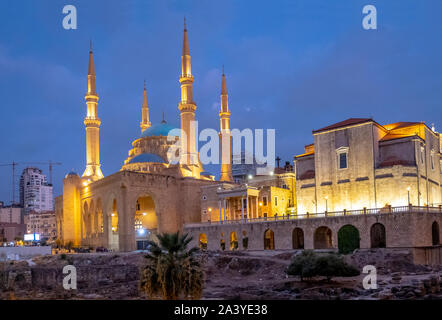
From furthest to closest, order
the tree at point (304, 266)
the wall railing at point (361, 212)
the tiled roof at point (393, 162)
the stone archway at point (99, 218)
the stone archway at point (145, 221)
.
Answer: the stone archway at point (145, 221), the stone archway at point (99, 218), the tiled roof at point (393, 162), the wall railing at point (361, 212), the tree at point (304, 266)

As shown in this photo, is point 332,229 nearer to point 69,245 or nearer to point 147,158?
point 147,158

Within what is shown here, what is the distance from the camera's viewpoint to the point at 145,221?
67375mm

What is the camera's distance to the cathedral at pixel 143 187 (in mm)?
58803

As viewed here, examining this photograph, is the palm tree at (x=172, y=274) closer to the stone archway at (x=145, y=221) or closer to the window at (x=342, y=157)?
the window at (x=342, y=157)

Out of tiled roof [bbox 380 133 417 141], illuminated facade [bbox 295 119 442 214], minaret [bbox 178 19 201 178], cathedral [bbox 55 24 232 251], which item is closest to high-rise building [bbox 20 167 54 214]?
cathedral [bbox 55 24 232 251]

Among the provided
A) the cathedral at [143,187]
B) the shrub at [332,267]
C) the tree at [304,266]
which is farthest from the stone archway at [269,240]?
the shrub at [332,267]

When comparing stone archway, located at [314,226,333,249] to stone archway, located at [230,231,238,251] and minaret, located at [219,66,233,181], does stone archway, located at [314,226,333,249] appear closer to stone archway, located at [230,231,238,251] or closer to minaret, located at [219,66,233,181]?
stone archway, located at [230,231,238,251]

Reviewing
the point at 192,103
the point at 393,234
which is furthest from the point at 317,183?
the point at 192,103

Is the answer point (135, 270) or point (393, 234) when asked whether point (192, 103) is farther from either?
point (393, 234)

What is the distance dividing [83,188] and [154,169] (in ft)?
34.3

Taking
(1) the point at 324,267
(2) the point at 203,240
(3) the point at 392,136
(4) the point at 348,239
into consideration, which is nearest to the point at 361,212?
(4) the point at 348,239

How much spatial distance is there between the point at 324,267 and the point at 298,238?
17.6m

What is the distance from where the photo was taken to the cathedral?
193ft
